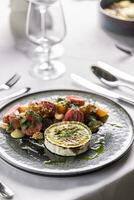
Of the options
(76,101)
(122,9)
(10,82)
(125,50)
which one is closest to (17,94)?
(10,82)

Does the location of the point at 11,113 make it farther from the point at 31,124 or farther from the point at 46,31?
the point at 46,31

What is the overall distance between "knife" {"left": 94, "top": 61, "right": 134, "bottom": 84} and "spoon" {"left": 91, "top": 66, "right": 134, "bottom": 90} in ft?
0.08

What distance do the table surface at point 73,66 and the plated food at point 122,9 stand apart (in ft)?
0.19

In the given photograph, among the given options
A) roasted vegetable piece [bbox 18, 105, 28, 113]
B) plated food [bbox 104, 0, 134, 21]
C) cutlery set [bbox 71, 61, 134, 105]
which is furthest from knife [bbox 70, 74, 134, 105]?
plated food [bbox 104, 0, 134, 21]

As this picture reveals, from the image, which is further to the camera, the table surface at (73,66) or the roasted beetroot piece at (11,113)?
the roasted beetroot piece at (11,113)

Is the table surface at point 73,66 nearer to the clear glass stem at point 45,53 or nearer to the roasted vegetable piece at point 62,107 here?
the clear glass stem at point 45,53

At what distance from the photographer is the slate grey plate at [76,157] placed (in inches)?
34.9

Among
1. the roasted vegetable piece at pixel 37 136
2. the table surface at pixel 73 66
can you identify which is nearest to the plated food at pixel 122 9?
the table surface at pixel 73 66

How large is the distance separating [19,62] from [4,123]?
365 millimetres

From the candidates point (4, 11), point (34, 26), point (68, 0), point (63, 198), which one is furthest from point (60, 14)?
point (63, 198)

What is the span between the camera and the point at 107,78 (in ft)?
4.01

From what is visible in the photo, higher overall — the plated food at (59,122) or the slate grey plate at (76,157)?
the plated food at (59,122)

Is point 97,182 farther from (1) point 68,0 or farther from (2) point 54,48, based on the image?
(1) point 68,0

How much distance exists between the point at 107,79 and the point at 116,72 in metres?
0.05
